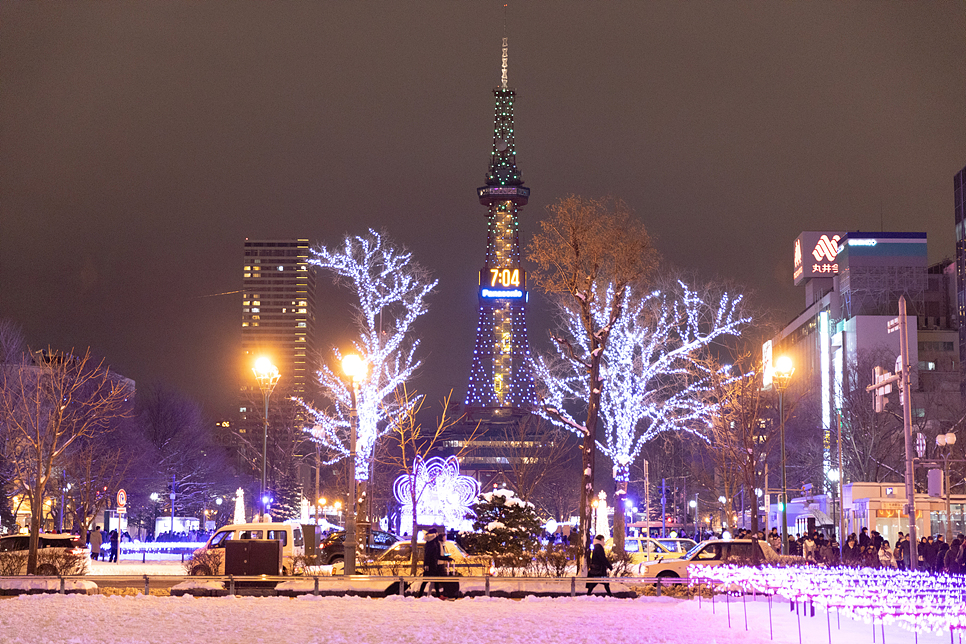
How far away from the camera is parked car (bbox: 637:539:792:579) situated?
26656 millimetres

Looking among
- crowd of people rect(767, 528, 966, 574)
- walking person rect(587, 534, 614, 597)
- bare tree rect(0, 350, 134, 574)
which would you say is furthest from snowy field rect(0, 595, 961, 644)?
bare tree rect(0, 350, 134, 574)

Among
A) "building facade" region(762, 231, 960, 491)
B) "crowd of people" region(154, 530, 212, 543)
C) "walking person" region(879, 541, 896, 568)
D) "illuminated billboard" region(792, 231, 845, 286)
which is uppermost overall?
"illuminated billboard" region(792, 231, 845, 286)

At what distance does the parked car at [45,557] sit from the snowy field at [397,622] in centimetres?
867

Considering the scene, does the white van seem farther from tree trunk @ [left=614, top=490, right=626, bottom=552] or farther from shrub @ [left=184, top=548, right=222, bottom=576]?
tree trunk @ [left=614, top=490, right=626, bottom=552]

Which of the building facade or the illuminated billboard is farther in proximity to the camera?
the illuminated billboard

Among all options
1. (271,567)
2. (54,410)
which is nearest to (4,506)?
(54,410)

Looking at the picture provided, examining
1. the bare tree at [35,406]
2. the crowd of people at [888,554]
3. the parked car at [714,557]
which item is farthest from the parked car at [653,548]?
the bare tree at [35,406]

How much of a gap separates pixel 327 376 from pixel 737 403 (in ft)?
59.3

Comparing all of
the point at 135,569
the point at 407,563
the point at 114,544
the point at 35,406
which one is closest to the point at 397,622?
the point at 407,563

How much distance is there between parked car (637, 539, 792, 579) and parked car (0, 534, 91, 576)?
53.9 feet

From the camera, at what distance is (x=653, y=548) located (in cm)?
3506

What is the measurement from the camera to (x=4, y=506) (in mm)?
60875

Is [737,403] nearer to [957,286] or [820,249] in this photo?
[957,286]

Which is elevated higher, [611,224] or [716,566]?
[611,224]
